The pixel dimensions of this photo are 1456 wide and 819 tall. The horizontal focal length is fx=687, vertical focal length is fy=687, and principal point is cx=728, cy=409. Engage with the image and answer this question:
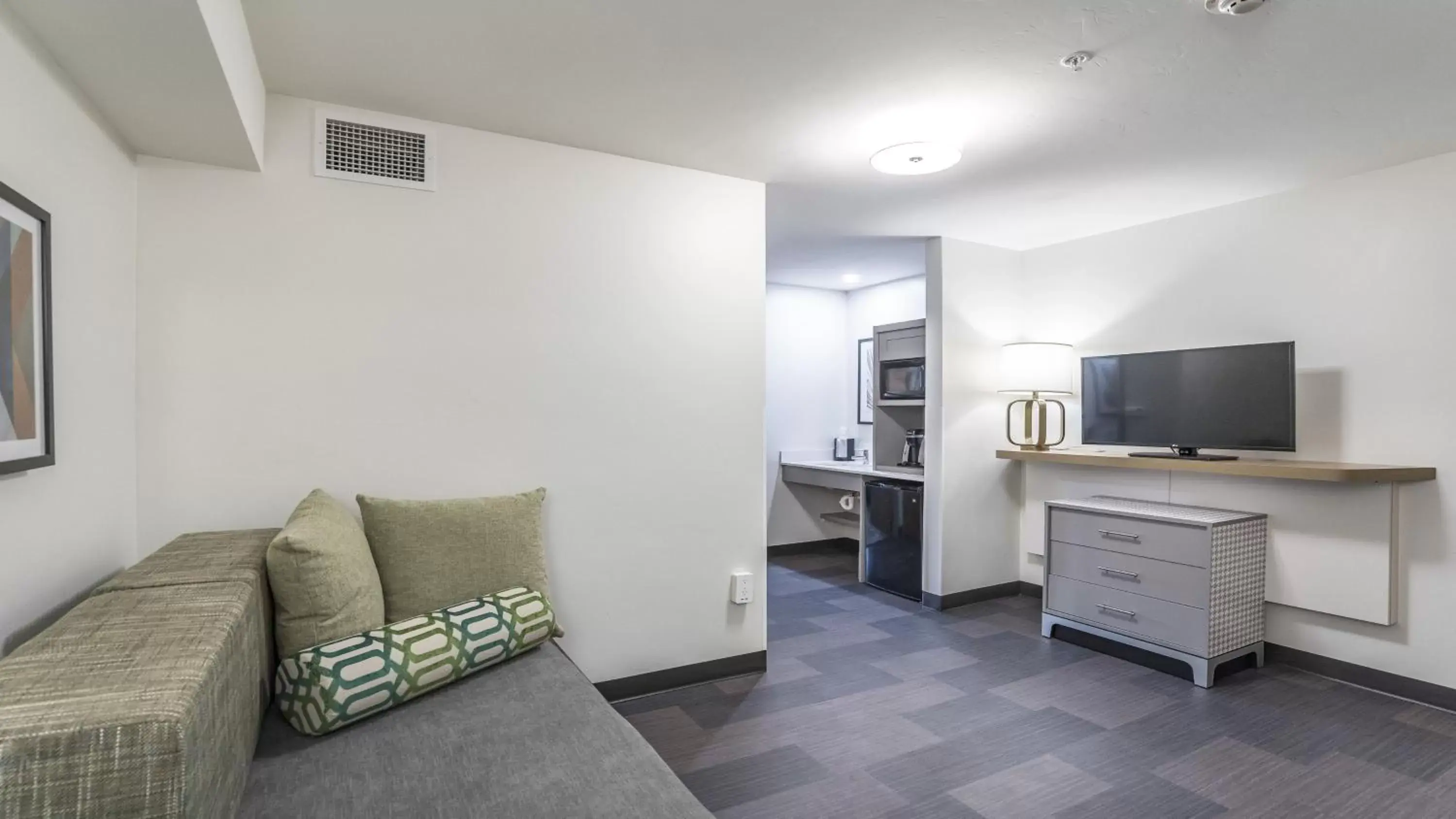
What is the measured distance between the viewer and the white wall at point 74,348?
1413 millimetres

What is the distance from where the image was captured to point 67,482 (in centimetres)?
168

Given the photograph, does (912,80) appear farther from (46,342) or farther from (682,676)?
(682,676)

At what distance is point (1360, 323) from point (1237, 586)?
1320 mm

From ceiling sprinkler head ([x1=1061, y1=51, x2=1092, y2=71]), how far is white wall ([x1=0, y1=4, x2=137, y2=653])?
8.38ft

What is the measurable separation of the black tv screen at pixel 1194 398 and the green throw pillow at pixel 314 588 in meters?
3.71

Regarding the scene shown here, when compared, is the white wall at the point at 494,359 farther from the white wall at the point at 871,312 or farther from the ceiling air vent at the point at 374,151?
the white wall at the point at 871,312

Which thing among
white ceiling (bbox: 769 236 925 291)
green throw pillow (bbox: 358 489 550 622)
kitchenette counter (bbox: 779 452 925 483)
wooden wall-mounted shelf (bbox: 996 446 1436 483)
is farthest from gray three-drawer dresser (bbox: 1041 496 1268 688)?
green throw pillow (bbox: 358 489 550 622)

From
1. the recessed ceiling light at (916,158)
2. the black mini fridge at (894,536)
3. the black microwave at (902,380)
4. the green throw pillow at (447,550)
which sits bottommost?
the black mini fridge at (894,536)

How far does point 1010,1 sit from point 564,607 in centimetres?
254

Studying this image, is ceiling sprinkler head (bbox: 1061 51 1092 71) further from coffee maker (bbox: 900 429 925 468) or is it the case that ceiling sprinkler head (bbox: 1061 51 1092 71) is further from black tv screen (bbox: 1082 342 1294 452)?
coffee maker (bbox: 900 429 925 468)

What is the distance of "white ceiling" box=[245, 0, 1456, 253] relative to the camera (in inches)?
73.6

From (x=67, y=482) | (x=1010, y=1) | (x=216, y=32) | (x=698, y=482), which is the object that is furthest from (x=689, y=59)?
(x=67, y=482)

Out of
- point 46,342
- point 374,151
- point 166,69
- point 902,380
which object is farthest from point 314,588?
point 902,380

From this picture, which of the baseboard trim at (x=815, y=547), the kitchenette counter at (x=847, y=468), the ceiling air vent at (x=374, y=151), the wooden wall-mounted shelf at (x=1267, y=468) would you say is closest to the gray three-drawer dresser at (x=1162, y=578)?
the wooden wall-mounted shelf at (x=1267, y=468)
